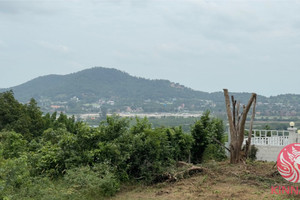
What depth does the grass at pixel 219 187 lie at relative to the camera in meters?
7.41

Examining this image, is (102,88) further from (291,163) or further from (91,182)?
(291,163)

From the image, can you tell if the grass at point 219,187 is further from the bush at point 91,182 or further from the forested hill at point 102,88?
the forested hill at point 102,88

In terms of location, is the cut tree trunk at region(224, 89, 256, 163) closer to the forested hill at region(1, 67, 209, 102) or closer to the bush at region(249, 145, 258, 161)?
the bush at region(249, 145, 258, 161)

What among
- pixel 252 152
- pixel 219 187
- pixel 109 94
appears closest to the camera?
pixel 219 187

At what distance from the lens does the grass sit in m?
7.41

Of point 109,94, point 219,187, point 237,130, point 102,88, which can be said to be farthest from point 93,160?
point 102,88

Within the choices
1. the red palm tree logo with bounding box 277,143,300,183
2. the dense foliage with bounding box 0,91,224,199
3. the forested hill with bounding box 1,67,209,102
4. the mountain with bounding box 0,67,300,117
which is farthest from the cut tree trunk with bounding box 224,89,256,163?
the forested hill with bounding box 1,67,209,102

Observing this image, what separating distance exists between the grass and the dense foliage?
511 millimetres

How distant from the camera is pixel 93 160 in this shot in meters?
8.89

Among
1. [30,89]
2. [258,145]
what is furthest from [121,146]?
[30,89]

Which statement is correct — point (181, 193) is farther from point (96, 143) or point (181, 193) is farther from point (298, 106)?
point (298, 106)

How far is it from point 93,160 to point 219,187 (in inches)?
121

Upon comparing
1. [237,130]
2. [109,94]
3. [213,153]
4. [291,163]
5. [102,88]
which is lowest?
[213,153]

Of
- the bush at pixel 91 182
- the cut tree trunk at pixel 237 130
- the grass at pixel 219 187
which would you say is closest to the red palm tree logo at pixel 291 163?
the grass at pixel 219 187
